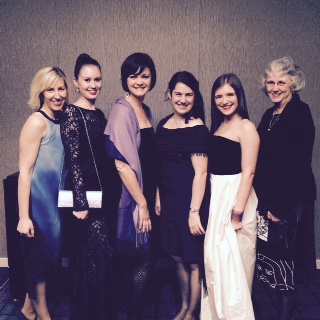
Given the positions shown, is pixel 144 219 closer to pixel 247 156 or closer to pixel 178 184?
pixel 178 184

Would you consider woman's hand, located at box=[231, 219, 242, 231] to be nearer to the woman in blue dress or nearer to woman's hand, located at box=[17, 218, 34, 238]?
the woman in blue dress

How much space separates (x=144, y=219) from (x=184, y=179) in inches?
13.2

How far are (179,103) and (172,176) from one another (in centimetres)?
43

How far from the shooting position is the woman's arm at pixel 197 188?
192cm

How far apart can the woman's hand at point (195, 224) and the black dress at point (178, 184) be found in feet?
0.15

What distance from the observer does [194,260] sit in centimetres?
200

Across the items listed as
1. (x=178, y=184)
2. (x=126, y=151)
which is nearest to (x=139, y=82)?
(x=126, y=151)

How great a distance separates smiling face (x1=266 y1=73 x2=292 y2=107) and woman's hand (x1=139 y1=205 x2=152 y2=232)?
3.37 feet

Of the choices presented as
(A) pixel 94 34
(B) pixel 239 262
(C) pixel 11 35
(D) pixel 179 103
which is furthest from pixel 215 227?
(C) pixel 11 35

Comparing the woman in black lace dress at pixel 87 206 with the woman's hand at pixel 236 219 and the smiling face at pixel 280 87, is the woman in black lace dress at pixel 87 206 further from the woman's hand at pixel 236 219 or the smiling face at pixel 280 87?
the smiling face at pixel 280 87

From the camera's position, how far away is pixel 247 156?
1854mm

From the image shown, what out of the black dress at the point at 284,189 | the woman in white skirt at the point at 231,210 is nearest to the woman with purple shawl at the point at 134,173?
the woman in white skirt at the point at 231,210

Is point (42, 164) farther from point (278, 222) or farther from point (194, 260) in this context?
point (278, 222)

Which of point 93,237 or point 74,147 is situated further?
point 93,237
